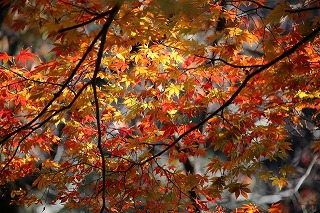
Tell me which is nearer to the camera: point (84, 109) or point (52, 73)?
point (52, 73)

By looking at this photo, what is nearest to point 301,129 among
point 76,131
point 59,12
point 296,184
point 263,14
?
point 296,184

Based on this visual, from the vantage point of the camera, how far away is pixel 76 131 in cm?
550

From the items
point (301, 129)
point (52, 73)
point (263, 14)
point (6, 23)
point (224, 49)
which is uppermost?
point (263, 14)

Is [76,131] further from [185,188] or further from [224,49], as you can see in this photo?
[224,49]

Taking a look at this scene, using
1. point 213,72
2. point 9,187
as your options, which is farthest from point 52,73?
point 9,187

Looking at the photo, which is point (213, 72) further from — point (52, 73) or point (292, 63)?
point (52, 73)

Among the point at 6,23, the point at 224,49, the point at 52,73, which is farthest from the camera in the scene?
the point at 6,23

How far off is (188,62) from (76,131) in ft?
5.60

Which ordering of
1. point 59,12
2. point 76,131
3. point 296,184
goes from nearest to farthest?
point 59,12 < point 76,131 < point 296,184

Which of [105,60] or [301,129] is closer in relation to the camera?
[105,60]

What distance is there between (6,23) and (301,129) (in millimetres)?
6886

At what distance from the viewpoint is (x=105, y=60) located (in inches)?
189

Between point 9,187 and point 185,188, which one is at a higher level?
point 9,187

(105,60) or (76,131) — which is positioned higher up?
(105,60)
